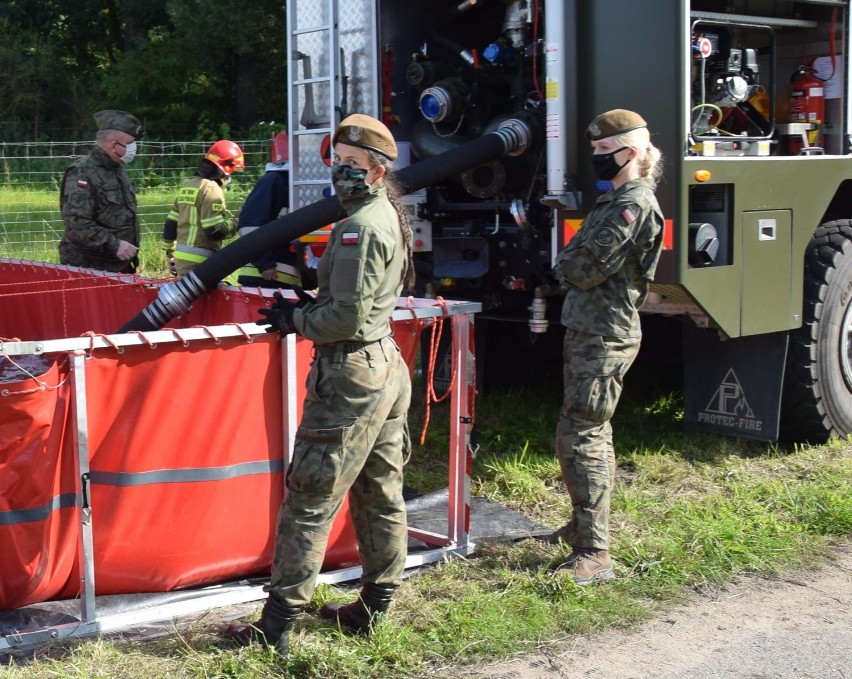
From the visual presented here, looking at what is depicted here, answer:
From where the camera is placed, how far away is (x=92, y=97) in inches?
1433

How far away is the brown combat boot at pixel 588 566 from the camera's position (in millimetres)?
4516

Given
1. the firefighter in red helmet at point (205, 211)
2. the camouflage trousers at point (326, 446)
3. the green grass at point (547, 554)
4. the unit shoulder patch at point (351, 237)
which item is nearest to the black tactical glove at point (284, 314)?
the camouflage trousers at point (326, 446)

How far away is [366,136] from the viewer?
3.62 meters

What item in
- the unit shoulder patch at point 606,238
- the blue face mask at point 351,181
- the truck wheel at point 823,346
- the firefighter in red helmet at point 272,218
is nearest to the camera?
the blue face mask at point 351,181

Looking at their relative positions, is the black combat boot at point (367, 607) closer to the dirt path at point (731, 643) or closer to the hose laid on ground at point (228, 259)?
the dirt path at point (731, 643)

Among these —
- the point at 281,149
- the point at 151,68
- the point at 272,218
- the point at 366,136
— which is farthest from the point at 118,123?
the point at 151,68

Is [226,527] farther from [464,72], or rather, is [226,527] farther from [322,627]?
[464,72]

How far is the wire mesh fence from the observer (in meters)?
14.6

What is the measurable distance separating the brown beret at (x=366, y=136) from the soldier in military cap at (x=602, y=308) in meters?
1.12

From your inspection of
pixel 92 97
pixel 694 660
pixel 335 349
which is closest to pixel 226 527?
pixel 335 349

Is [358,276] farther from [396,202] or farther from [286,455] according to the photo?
[286,455]

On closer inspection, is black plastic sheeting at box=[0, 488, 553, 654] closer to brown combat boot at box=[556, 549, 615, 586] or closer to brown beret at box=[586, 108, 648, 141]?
brown combat boot at box=[556, 549, 615, 586]

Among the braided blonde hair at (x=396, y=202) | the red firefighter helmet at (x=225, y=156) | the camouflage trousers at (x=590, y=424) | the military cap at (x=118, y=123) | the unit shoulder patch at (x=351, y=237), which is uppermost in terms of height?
the military cap at (x=118, y=123)

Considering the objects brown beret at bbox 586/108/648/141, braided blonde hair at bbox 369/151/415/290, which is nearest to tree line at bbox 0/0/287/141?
brown beret at bbox 586/108/648/141
